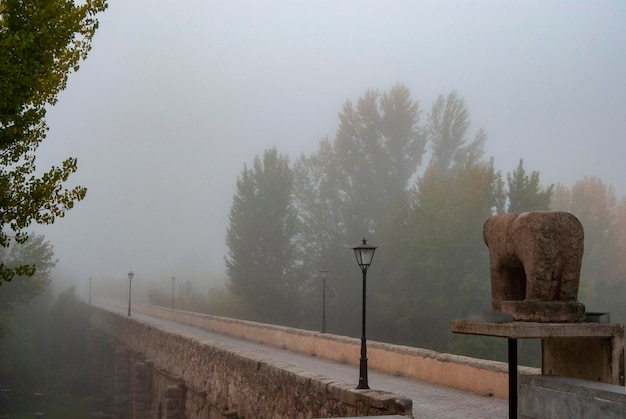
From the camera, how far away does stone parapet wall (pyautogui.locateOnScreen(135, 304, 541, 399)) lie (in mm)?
12133

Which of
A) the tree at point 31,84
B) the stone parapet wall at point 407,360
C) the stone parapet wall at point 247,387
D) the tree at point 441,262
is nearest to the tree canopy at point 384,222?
the tree at point 441,262

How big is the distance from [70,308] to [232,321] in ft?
108

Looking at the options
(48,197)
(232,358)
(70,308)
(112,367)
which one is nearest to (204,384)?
(232,358)

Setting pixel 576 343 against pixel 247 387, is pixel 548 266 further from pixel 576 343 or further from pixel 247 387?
pixel 247 387

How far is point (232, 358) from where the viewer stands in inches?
542

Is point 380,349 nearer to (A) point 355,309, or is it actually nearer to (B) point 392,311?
(B) point 392,311

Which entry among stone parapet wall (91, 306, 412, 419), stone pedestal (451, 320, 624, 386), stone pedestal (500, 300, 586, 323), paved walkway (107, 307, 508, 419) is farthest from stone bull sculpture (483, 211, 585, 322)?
paved walkway (107, 307, 508, 419)

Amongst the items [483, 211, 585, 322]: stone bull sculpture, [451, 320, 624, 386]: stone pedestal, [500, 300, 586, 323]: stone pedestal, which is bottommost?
[451, 320, 624, 386]: stone pedestal

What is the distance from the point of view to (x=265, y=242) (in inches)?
1811

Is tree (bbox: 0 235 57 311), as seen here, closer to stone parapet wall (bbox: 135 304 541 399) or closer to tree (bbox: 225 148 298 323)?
tree (bbox: 225 148 298 323)

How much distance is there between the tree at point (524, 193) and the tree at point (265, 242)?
51.1 ft

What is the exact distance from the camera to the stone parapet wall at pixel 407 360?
478 inches

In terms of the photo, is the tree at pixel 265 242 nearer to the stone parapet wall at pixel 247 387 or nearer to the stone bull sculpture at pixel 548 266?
the stone parapet wall at pixel 247 387

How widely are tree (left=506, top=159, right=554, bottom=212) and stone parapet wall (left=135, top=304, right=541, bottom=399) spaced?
17710mm
